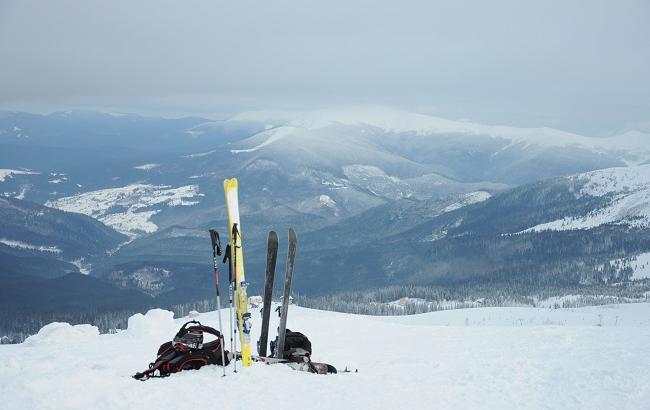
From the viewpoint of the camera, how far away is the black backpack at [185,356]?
1232 centimetres

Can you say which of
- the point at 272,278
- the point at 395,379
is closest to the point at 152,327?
the point at 272,278

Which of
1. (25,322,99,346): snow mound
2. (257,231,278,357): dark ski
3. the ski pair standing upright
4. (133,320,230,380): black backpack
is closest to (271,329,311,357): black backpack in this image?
the ski pair standing upright

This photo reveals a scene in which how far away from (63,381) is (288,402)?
4386 mm

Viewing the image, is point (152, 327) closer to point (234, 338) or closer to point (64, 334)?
point (64, 334)

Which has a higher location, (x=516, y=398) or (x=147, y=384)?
(x=147, y=384)

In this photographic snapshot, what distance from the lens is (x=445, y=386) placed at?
41.4ft

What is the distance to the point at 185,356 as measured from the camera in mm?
12500

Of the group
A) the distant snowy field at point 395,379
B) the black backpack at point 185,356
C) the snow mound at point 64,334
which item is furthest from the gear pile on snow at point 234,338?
the snow mound at point 64,334

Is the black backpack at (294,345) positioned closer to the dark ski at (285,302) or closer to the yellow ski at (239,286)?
the dark ski at (285,302)

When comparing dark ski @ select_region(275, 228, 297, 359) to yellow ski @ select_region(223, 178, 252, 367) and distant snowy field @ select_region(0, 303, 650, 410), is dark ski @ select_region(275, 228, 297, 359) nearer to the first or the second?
yellow ski @ select_region(223, 178, 252, 367)

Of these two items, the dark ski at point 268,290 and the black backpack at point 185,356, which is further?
the dark ski at point 268,290

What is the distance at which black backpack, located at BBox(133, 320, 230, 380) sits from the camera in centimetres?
1232

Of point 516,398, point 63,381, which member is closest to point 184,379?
point 63,381

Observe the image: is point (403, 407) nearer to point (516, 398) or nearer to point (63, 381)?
point (516, 398)
